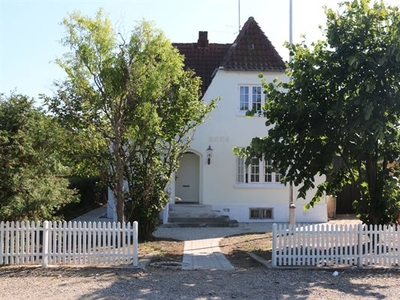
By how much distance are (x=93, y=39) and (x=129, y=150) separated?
9.86 feet

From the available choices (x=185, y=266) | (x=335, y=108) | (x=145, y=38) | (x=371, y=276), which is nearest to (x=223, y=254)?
(x=185, y=266)

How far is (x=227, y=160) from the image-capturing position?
2023cm

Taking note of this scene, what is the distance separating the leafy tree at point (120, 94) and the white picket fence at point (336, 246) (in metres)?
4.31

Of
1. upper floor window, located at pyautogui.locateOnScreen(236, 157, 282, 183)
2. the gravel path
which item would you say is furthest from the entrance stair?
the gravel path

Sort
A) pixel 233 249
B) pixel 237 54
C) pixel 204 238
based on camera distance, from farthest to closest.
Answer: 1. pixel 237 54
2. pixel 204 238
3. pixel 233 249

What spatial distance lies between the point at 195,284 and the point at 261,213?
39.6ft

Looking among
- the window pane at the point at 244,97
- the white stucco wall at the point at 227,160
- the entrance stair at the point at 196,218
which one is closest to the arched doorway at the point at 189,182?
the white stucco wall at the point at 227,160

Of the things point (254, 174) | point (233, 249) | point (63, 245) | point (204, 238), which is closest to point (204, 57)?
point (254, 174)

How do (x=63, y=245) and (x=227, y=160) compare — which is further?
(x=227, y=160)

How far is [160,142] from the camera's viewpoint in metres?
13.8

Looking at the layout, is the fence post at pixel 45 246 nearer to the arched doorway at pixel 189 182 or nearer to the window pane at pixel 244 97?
the arched doorway at pixel 189 182

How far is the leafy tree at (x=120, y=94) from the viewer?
11.6m

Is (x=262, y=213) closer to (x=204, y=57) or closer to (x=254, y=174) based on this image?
(x=254, y=174)

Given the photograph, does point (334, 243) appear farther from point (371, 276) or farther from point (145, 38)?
point (145, 38)
